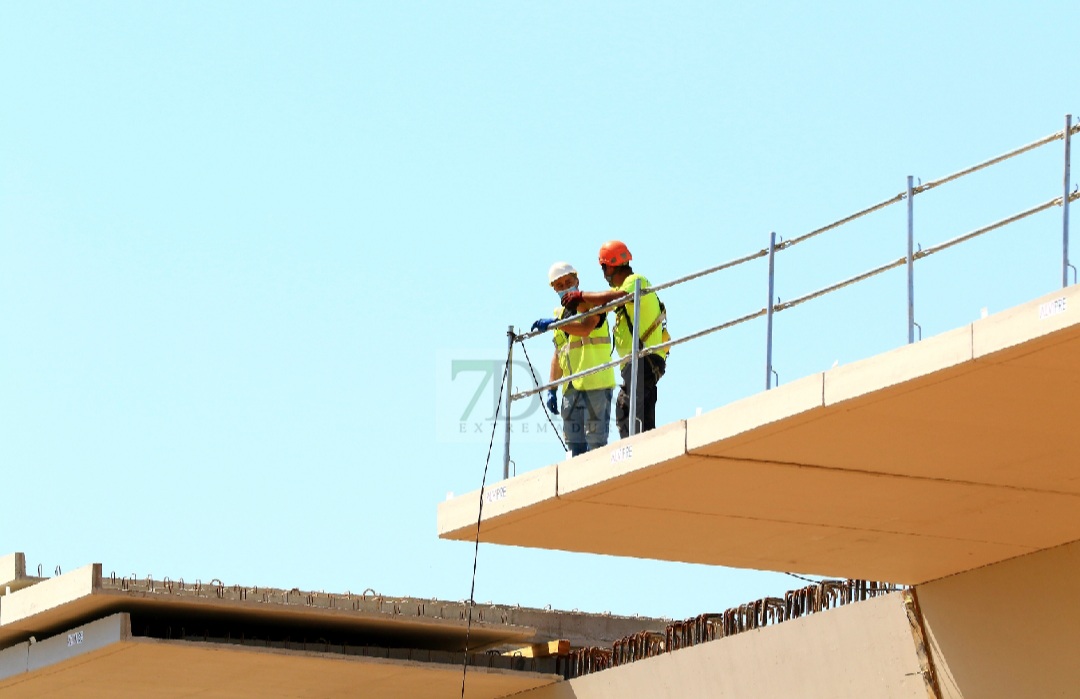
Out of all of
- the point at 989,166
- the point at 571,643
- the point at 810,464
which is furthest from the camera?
the point at 571,643

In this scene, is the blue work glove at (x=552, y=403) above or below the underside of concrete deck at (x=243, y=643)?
above

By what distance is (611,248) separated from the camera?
14258mm

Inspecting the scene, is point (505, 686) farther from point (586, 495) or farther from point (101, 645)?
point (586, 495)

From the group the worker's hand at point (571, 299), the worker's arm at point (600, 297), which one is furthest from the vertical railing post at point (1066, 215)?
the worker's hand at point (571, 299)

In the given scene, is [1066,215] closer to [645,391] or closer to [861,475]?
[861,475]

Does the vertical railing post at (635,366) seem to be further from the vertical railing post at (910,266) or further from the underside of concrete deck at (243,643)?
the underside of concrete deck at (243,643)

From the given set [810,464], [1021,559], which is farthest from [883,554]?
[810,464]

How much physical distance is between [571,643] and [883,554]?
318 inches

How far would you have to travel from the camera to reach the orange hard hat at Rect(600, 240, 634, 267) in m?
14.3

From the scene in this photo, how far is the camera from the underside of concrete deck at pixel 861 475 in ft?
35.2

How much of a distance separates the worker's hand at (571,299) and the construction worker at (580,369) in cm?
1

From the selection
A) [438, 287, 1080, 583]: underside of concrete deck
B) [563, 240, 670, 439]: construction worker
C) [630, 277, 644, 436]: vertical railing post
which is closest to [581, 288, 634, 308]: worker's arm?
[563, 240, 670, 439]: construction worker

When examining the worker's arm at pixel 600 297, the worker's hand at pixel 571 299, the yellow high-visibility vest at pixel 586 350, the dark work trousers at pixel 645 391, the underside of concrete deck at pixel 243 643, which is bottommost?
the underside of concrete deck at pixel 243 643

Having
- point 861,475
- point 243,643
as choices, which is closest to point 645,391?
point 861,475
